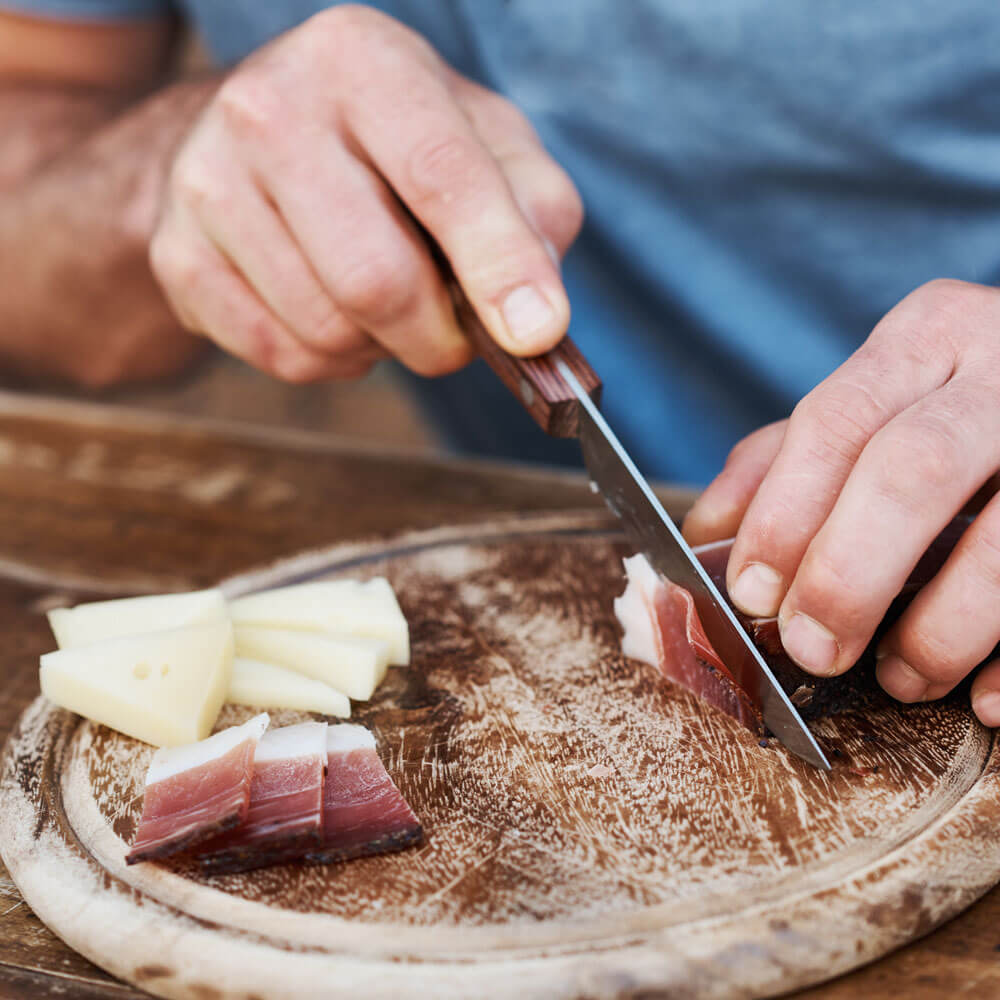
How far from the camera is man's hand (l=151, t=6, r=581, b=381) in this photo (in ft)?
5.96

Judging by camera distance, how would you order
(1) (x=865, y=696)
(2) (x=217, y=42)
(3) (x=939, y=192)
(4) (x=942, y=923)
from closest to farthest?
(4) (x=942, y=923), (1) (x=865, y=696), (3) (x=939, y=192), (2) (x=217, y=42)

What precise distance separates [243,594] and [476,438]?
1.82 meters

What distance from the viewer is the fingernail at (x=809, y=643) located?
4.50 ft

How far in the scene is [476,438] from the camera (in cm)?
380

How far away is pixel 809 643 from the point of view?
1384mm

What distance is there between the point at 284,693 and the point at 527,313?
0.79 meters

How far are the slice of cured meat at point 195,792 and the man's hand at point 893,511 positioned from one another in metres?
0.75

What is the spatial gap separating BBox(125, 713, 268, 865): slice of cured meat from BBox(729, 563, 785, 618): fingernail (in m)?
0.72

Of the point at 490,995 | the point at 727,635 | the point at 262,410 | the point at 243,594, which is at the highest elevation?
the point at 727,635

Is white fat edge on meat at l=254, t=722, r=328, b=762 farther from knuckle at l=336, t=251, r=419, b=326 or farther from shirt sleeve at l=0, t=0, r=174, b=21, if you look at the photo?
shirt sleeve at l=0, t=0, r=174, b=21

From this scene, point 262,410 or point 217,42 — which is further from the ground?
point 217,42

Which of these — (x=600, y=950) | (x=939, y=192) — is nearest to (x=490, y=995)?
Answer: (x=600, y=950)

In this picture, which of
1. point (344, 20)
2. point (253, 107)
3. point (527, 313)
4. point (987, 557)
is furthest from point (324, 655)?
point (344, 20)

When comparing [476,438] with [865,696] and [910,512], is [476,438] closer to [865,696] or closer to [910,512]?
[865,696]
